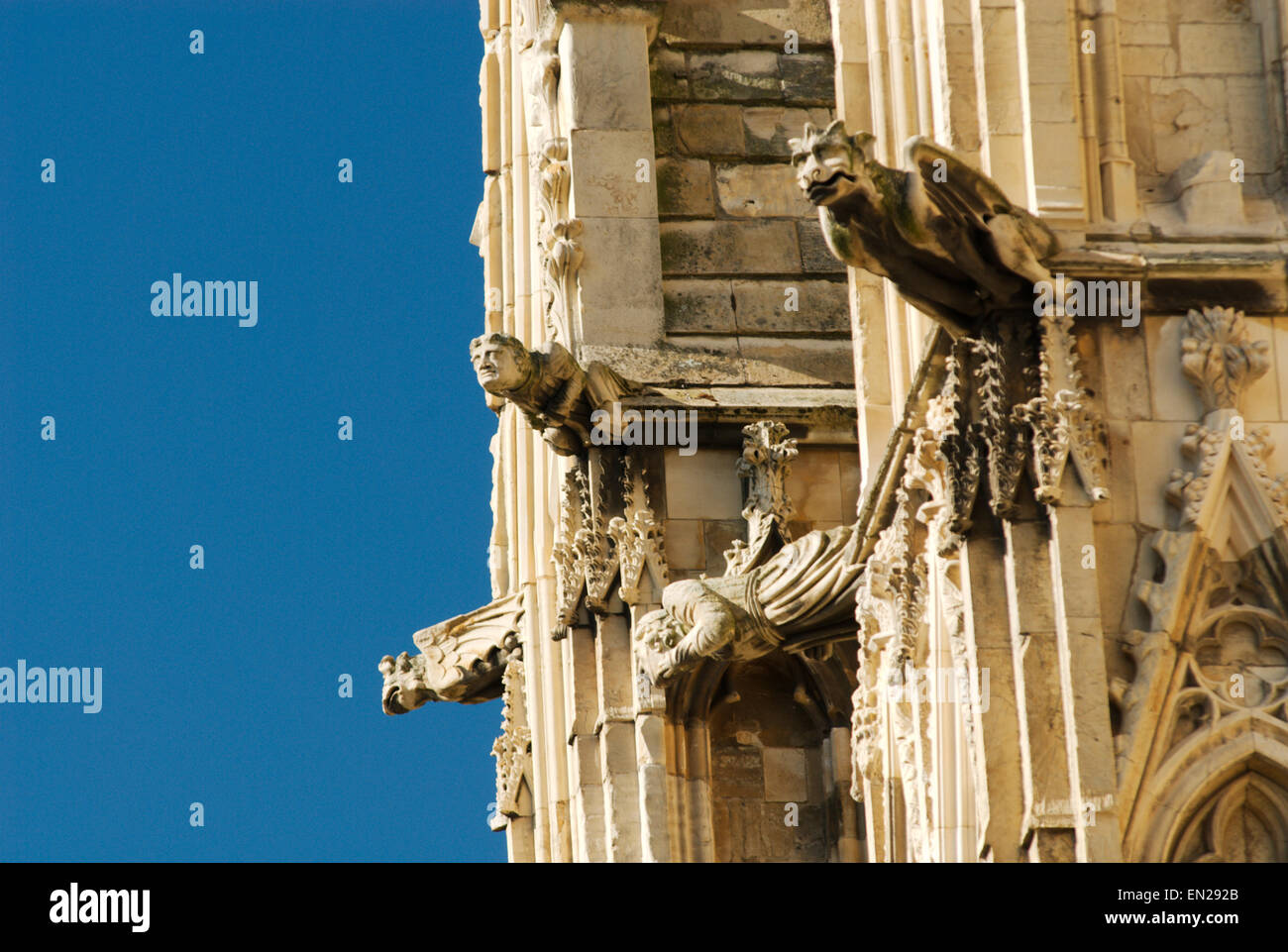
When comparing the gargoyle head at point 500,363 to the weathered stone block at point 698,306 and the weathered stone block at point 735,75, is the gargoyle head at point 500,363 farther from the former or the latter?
the weathered stone block at point 735,75

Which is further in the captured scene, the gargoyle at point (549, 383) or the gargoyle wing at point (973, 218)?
the gargoyle at point (549, 383)

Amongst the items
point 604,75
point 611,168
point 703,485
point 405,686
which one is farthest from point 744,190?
point 405,686

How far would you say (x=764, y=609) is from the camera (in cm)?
2536

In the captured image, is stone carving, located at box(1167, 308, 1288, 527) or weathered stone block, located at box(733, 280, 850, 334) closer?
stone carving, located at box(1167, 308, 1288, 527)

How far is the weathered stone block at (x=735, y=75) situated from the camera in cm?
2972

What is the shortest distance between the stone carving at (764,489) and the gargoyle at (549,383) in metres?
0.98

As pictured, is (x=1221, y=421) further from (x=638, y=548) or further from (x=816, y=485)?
(x=638, y=548)

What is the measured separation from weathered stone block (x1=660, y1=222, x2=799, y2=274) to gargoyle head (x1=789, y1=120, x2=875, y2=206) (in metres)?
9.69

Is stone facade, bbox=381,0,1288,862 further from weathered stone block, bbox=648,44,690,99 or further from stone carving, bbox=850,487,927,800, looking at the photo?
weathered stone block, bbox=648,44,690,99

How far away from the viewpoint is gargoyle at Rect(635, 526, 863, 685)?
24734 mm

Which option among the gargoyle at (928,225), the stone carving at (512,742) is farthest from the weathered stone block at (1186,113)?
the stone carving at (512,742)

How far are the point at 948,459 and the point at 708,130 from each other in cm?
985

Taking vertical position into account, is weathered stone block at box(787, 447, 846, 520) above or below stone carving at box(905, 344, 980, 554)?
above

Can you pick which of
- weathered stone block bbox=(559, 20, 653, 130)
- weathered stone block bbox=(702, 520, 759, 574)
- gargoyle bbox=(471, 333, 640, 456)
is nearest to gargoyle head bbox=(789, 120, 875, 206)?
gargoyle bbox=(471, 333, 640, 456)
